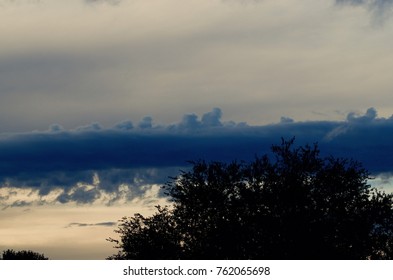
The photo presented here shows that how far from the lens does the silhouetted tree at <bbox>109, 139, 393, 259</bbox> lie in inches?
2635

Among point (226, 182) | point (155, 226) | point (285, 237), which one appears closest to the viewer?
point (285, 237)

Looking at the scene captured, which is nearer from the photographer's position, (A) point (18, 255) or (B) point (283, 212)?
(B) point (283, 212)

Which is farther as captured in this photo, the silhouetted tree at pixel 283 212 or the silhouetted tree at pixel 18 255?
the silhouetted tree at pixel 18 255

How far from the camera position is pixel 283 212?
221 ft

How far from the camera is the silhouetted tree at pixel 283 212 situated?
66938 millimetres

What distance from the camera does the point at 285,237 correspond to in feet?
219

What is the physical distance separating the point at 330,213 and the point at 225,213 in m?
8.29

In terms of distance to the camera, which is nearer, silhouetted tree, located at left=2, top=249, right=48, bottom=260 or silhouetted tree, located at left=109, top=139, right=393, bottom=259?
silhouetted tree, located at left=109, top=139, right=393, bottom=259

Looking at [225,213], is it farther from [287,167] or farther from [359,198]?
[359,198]
